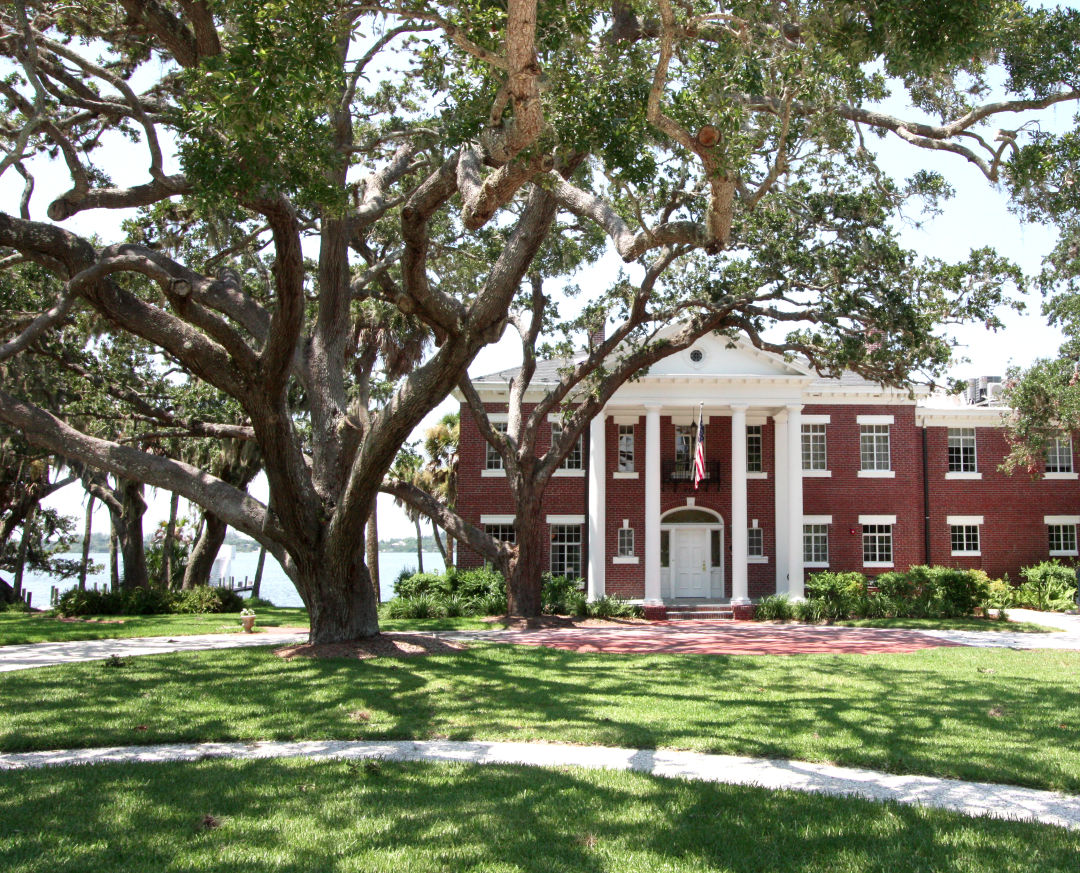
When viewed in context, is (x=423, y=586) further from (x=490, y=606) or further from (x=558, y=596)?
(x=558, y=596)

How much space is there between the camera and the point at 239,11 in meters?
8.16

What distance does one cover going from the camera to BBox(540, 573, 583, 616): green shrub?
963 inches

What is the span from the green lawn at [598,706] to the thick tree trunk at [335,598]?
889 mm

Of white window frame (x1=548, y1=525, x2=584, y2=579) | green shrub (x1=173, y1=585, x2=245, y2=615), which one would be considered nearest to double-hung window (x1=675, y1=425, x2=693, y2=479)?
white window frame (x1=548, y1=525, x2=584, y2=579)

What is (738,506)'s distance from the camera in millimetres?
27281

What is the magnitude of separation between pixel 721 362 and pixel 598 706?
1946 centimetres

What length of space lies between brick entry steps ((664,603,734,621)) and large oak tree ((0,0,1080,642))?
12979mm

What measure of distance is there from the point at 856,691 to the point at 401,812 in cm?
741

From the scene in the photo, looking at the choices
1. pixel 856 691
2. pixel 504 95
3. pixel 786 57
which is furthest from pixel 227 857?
pixel 786 57

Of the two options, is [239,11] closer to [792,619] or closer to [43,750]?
[43,750]

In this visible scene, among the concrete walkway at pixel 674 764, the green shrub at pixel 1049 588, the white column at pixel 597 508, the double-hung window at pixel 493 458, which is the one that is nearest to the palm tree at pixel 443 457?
the double-hung window at pixel 493 458

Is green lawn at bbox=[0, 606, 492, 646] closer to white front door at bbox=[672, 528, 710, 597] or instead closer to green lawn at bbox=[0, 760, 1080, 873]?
white front door at bbox=[672, 528, 710, 597]

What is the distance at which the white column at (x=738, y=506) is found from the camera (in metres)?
27.1

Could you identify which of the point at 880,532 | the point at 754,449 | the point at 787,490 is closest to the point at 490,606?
the point at 787,490
